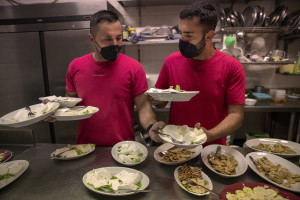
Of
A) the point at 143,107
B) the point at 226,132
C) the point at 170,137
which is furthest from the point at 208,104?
the point at 170,137

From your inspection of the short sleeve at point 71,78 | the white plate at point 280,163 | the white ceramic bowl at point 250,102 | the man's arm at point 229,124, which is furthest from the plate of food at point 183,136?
the white ceramic bowl at point 250,102

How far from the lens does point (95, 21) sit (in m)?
1.67

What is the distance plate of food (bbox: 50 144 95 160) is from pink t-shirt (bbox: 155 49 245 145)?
2.81 ft

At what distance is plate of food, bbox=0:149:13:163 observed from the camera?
1395 millimetres

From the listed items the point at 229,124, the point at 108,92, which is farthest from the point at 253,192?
the point at 108,92

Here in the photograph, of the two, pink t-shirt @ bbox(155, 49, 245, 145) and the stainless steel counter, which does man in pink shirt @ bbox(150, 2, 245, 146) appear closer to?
pink t-shirt @ bbox(155, 49, 245, 145)

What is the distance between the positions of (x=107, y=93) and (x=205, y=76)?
2.97 ft

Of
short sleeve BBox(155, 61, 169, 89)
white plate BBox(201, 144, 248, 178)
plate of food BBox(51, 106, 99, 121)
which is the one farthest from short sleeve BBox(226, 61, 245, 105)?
plate of food BBox(51, 106, 99, 121)

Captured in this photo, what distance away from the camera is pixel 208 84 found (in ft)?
5.56

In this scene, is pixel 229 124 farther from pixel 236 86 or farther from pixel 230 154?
pixel 236 86

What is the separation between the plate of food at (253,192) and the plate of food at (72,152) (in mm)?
991

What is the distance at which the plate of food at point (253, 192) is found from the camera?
99cm

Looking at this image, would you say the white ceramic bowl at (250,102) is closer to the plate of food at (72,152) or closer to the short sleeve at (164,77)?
the short sleeve at (164,77)

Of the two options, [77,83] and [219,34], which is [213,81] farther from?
[219,34]
